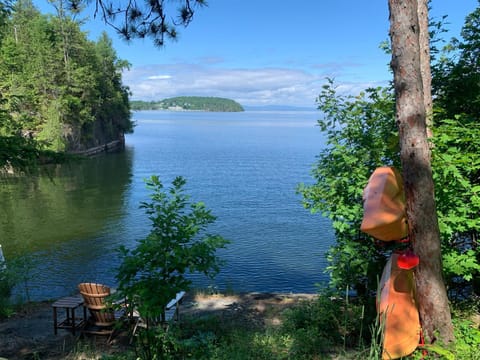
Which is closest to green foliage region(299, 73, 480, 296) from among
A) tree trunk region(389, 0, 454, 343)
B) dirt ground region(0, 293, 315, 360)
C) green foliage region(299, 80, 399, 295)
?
green foliage region(299, 80, 399, 295)

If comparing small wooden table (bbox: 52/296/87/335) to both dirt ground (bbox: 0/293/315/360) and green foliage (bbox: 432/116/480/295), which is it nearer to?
dirt ground (bbox: 0/293/315/360)

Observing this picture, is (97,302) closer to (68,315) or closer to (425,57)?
(68,315)

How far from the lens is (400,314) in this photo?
3945 mm

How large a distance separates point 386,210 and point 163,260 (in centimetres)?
239

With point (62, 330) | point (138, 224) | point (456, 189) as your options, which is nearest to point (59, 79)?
point (138, 224)

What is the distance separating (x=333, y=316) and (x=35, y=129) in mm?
42446

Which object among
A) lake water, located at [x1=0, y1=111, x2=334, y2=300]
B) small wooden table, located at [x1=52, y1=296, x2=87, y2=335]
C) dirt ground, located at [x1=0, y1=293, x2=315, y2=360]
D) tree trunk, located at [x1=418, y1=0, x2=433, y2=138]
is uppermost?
tree trunk, located at [x1=418, y1=0, x2=433, y2=138]

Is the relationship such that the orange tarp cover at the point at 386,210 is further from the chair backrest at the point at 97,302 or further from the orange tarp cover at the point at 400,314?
the chair backrest at the point at 97,302

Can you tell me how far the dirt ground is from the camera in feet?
21.4

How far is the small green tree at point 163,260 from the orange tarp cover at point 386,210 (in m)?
1.72

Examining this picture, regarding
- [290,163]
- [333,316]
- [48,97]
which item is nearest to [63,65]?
[48,97]

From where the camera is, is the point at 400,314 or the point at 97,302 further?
the point at 97,302

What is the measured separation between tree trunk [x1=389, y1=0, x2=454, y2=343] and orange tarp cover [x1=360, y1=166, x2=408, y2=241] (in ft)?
0.29

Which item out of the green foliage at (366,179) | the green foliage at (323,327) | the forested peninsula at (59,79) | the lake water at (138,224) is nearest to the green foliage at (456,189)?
the green foliage at (366,179)
